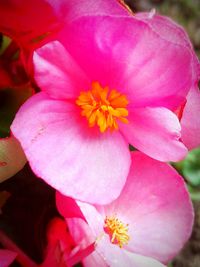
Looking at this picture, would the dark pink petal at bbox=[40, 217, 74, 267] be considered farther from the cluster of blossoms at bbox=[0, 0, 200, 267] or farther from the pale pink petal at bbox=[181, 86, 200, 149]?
the pale pink petal at bbox=[181, 86, 200, 149]

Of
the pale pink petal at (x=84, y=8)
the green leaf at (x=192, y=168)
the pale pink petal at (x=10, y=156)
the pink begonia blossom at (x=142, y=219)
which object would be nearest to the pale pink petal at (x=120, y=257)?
the pink begonia blossom at (x=142, y=219)

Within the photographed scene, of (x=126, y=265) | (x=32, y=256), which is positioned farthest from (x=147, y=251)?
(x=32, y=256)

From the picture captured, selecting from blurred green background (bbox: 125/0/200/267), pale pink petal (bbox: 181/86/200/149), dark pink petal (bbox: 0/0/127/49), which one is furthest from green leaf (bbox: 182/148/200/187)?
dark pink petal (bbox: 0/0/127/49)

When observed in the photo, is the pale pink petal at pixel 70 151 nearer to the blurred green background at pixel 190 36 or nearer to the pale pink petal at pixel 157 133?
the pale pink petal at pixel 157 133

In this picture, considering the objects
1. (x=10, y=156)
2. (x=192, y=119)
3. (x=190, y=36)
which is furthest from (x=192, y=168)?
(x=10, y=156)

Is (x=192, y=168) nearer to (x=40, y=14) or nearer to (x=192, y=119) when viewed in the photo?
(x=192, y=119)

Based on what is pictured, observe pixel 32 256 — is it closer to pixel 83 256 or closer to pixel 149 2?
pixel 83 256

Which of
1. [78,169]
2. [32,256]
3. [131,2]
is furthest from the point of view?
[131,2]

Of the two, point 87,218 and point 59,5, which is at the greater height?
point 59,5
